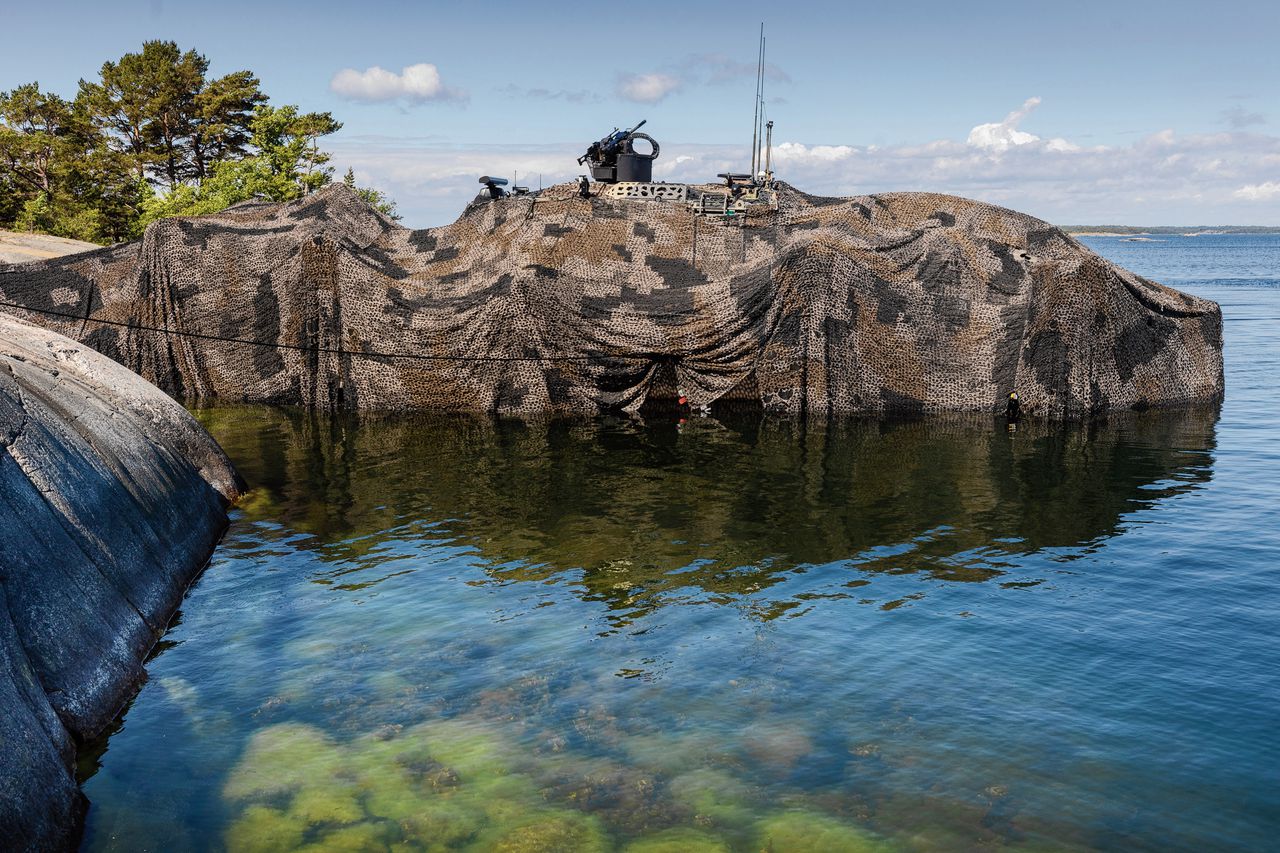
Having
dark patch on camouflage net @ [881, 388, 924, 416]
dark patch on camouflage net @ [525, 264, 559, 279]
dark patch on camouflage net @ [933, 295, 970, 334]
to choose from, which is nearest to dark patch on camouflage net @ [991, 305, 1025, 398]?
dark patch on camouflage net @ [933, 295, 970, 334]

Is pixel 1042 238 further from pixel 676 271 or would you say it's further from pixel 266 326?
pixel 266 326

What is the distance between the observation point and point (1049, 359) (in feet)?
93.1

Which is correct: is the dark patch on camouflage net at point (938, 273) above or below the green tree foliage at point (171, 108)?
below

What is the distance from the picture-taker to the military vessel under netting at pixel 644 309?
2825cm

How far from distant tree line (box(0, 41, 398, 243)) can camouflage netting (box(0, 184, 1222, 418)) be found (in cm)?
2217

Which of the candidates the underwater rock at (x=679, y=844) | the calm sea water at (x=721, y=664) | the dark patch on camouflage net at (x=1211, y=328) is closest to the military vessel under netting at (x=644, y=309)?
the dark patch on camouflage net at (x=1211, y=328)

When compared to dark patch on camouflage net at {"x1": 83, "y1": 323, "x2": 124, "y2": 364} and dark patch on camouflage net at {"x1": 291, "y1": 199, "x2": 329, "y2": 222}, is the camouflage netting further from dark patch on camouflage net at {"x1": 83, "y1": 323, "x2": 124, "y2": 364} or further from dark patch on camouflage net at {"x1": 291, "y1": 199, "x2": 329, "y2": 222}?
dark patch on camouflage net at {"x1": 291, "y1": 199, "x2": 329, "y2": 222}

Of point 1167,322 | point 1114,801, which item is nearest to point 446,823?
point 1114,801

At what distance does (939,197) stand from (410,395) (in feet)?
59.8

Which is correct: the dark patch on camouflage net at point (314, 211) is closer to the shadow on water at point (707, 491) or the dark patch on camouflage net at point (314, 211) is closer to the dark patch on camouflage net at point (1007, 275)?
the shadow on water at point (707, 491)

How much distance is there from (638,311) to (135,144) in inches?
1695

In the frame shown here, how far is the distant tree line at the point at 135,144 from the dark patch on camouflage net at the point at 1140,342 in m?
40.3

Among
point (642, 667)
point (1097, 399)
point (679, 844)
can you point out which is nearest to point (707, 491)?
point (642, 667)

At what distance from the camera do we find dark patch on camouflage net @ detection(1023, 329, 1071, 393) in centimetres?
2805
